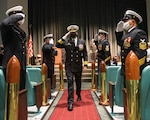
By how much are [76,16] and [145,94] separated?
39.1ft

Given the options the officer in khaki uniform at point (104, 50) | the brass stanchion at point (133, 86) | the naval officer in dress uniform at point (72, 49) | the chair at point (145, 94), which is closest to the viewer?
the brass stanchion at point (133, 86)

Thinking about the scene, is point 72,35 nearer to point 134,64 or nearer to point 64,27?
point 134,64

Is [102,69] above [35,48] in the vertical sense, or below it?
below

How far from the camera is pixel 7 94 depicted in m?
1.74

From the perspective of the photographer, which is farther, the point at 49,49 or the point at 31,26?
the point at 31,26

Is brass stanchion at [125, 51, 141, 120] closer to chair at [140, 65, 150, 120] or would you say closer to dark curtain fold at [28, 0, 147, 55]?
chair at [140, 65, 150, 120]

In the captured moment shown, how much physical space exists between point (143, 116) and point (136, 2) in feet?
40.0

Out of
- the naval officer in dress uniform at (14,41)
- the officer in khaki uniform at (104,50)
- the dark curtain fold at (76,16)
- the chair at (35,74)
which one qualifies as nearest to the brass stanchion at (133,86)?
the naval officer in dress uniform at (14,41)

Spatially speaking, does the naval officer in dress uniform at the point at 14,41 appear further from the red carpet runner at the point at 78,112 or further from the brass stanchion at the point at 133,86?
the brass stanchion at the point at 133,86

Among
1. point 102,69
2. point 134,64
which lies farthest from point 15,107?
point 102,69

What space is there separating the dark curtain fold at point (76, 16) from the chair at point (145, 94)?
11.5 metres

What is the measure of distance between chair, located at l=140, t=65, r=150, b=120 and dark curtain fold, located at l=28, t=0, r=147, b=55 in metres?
11.5

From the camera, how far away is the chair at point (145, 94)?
180 cm

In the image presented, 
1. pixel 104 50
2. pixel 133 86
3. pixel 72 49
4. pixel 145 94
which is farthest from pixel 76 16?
pixel 133 86
